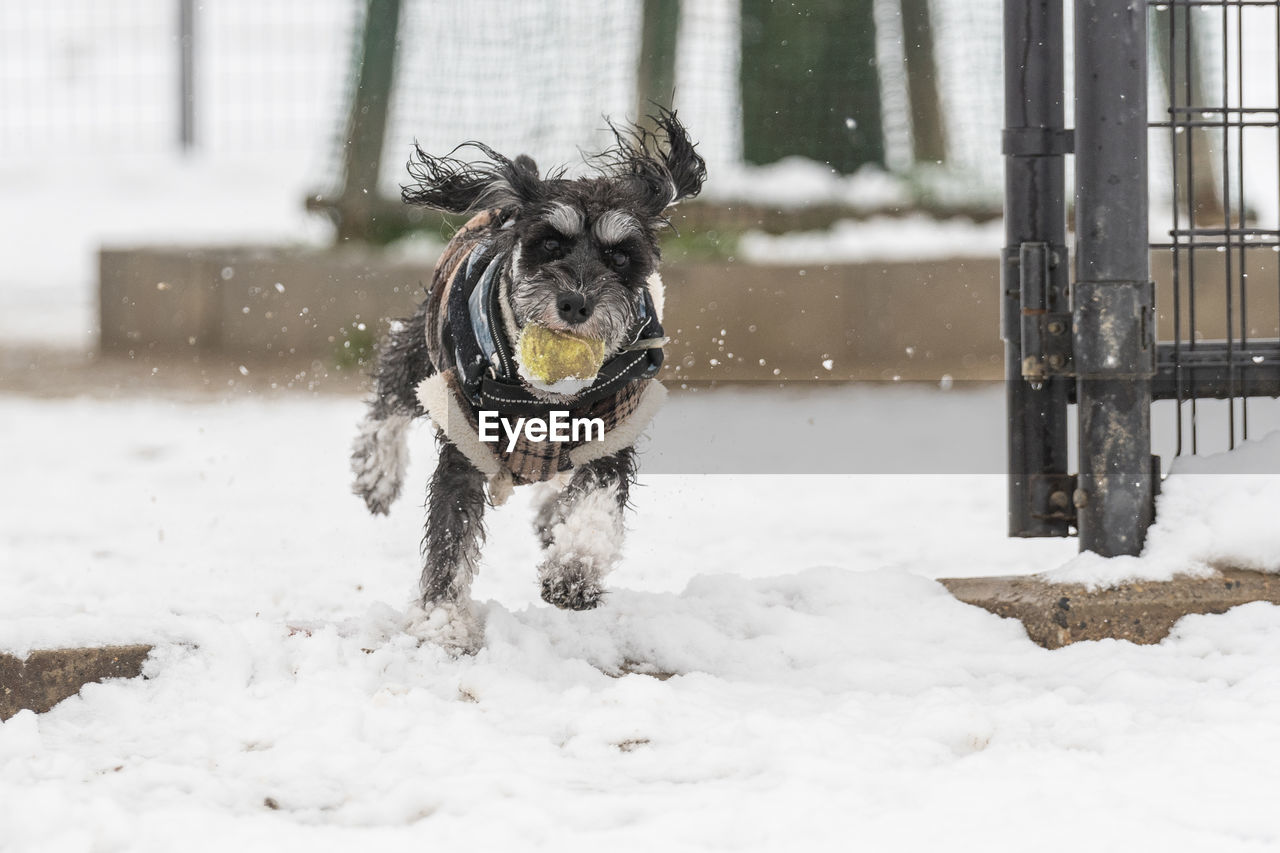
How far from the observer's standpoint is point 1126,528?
3.68 meters

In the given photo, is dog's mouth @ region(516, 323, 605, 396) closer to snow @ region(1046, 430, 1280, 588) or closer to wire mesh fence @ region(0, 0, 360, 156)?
snow @ region(1046, 430, 1280, 588)

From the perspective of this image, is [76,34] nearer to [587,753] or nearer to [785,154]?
[785,154]

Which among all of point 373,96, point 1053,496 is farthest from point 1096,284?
point 373,96

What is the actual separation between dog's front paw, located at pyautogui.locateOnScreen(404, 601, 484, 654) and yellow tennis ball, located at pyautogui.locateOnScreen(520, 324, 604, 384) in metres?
0.59

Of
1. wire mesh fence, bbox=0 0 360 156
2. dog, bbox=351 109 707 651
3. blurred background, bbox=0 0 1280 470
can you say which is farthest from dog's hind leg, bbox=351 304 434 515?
wire mesh fence, bbox=0 0 360 156

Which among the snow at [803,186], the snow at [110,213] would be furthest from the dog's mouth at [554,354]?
the snow at [110,213]

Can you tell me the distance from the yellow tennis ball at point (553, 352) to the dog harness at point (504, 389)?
0.08m

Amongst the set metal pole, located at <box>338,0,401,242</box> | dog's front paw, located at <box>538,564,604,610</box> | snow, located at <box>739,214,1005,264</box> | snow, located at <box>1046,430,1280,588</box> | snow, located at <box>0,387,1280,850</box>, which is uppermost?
metal pole, located at <box>338,0,401,242</box>

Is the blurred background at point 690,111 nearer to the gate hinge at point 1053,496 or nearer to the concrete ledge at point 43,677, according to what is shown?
the gate hinge at point 1053,496

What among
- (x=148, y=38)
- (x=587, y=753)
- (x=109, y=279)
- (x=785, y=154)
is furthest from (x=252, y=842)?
(x=148, y=38)

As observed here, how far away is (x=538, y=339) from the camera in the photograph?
3.23 meters

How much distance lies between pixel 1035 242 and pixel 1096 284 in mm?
245

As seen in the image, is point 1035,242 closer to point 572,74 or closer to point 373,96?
point 572,74

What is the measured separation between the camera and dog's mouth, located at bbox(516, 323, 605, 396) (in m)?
3.22
